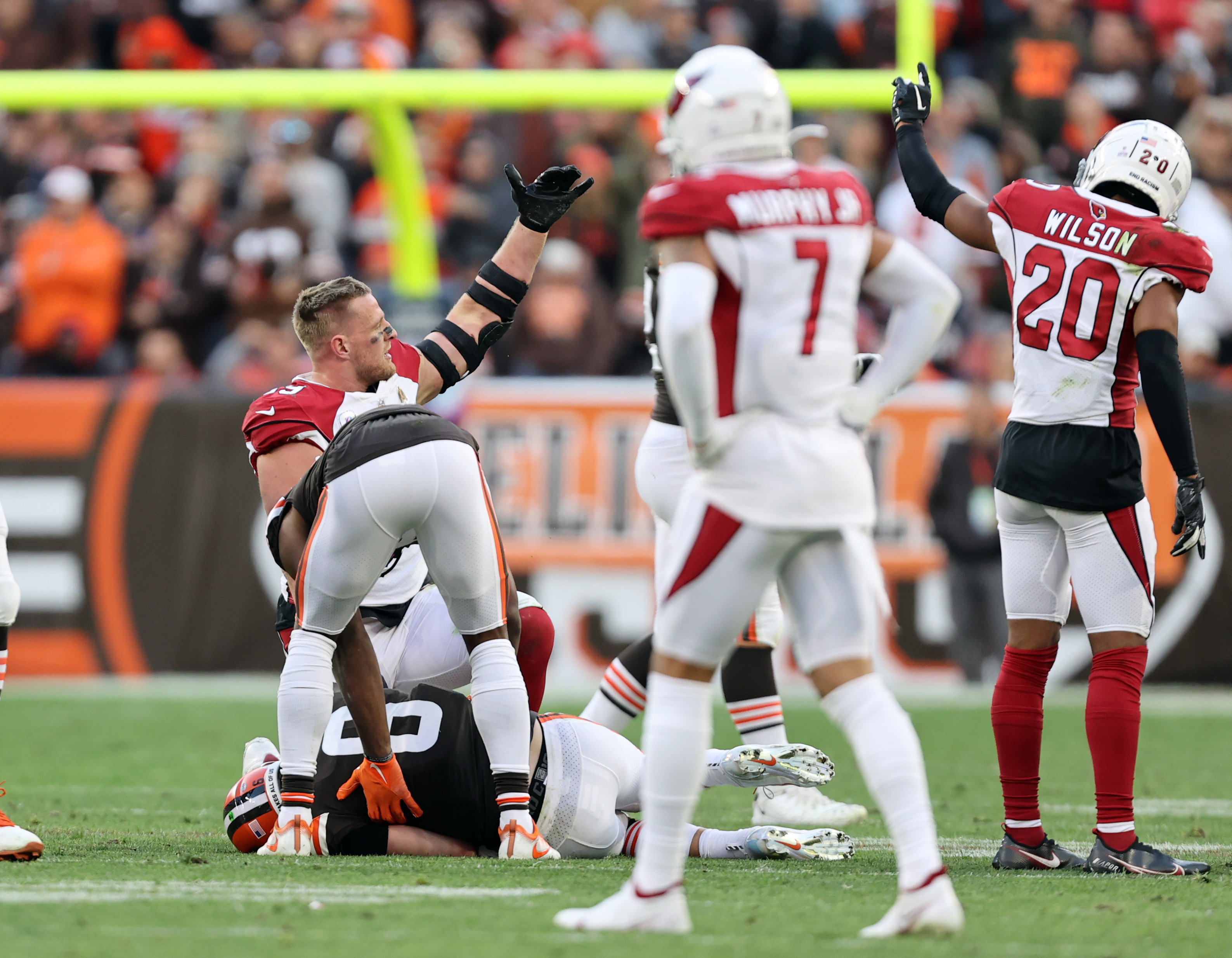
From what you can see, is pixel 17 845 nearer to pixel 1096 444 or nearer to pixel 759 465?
pixel 759 465

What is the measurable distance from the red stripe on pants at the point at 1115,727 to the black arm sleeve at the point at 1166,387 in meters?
0.56

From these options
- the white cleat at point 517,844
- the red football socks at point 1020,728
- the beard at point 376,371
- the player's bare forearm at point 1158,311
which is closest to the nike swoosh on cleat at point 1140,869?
the red football socks at point 1020,728

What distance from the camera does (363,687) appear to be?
4.74m

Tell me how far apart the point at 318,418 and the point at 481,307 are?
2.74ft

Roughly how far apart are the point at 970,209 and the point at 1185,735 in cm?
419

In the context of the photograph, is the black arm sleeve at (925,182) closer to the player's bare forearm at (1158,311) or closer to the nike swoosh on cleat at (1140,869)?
the player's bare forearm at (1158,311)

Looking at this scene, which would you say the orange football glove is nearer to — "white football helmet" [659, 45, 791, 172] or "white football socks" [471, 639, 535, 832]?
"white football socks" [471, 639, 535, 832]

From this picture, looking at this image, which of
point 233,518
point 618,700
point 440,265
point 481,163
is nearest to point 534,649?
point 618,700

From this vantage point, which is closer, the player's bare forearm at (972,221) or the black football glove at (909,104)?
the player's bare forearm at (972,221)

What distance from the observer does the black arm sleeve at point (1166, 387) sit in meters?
4.57

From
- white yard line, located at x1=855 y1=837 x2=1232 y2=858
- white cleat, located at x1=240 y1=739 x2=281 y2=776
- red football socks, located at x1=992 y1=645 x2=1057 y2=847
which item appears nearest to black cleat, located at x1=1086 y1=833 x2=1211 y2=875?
red football socks, located at x1=992 y1=645 x2=1057 y2=847

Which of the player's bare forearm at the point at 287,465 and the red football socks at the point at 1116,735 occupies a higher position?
the player's bare forearm at the point at 287,465

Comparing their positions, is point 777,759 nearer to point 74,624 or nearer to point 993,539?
point 993,539

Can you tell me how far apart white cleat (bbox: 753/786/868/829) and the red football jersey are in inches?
69.5
